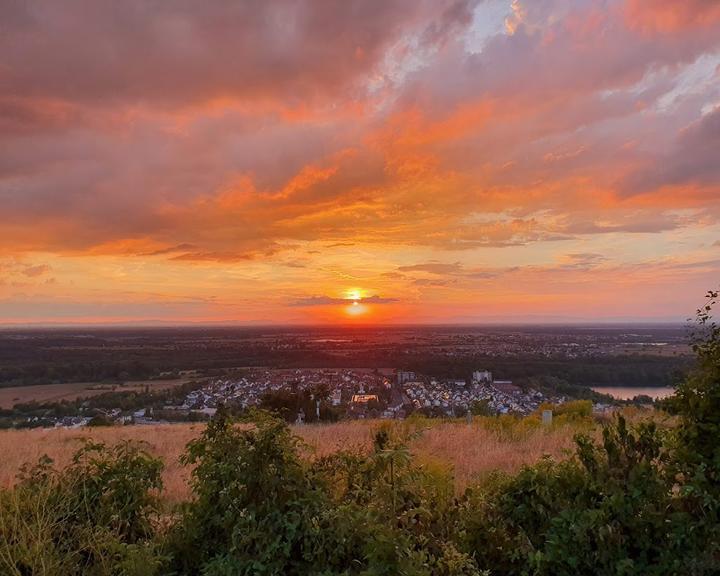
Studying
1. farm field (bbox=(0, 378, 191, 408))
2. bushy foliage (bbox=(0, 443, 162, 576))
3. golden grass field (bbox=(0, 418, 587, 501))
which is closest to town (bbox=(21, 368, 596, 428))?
golden grass field (bbox=(0, 418, 587, 501))

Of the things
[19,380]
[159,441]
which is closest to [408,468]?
[159,441]

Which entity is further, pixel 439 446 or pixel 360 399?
pixel 360 399

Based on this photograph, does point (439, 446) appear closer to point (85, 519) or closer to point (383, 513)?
point (383, 513)

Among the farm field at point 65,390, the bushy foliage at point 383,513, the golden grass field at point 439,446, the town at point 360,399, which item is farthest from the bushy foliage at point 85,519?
the farm field at point 65,390

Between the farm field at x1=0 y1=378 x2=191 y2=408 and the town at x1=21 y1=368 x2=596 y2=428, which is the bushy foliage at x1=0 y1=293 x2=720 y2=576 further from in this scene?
the farm field at x1=0 y1=378 x2=191 y2=408

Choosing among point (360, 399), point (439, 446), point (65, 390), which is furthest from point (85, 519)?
point (65, 390)

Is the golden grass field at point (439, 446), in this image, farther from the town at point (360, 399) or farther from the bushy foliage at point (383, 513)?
the bushy foliage at point (383, 513)

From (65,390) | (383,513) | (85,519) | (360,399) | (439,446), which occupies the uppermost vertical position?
(383,513)
